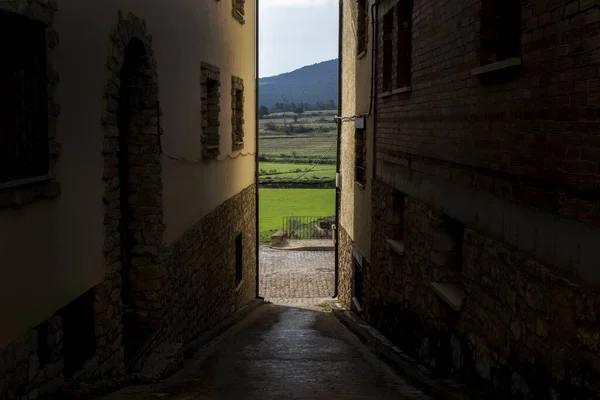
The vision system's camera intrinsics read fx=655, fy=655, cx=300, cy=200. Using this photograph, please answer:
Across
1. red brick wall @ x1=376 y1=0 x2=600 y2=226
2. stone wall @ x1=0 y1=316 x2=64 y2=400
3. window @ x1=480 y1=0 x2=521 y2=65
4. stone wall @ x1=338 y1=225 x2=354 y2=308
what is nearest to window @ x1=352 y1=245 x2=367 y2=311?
stone wall @ x1=338 y1=225 x2=354 y2=308

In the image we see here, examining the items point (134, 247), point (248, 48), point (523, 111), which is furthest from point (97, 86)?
point (248, 48)

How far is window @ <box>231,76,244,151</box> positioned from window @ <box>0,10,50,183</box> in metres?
8.97

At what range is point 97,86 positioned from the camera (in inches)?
235

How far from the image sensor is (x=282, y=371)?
7695 mm

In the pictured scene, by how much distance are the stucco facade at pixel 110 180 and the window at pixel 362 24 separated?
9.21 feet

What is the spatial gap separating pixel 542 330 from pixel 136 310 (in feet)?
Answer: 16.2

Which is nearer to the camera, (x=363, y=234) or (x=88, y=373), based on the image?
(x=88, y=373)

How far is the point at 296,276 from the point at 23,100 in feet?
63.8

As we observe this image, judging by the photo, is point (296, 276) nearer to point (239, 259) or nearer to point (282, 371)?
point (239, 259)

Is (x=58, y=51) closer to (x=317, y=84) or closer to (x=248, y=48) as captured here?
(x=248, y=48)

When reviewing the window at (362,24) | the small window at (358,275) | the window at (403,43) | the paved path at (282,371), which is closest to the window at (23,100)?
the paved path at (282,371)

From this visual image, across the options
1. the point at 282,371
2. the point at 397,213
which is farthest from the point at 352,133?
the point at 282,371

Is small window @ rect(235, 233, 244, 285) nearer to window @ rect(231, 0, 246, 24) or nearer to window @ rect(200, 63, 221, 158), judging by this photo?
window @ rect(200, 63, 221, 158)

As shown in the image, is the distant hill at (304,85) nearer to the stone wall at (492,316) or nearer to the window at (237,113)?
the window at (237,113)
